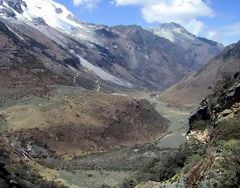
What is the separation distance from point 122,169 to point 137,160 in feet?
27.3

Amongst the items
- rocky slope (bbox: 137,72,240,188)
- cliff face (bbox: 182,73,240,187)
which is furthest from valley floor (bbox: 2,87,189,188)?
rocky slope (bbox: 137,72,240,188)

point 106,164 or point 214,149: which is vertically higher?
point 214,149

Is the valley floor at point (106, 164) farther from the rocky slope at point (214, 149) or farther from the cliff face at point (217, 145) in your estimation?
the rocky slope at point (214, 149)

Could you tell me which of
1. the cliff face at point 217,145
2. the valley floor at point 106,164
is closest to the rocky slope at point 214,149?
the cliff face at point 217,145

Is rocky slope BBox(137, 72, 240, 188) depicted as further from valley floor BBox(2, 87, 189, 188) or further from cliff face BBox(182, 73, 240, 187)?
valley floor BBox(2, 87, 189, 188)

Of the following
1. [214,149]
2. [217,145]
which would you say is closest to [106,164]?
[217,145]

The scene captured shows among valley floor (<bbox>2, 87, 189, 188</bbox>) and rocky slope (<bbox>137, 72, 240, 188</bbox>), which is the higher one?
rocky slope (<bbox>137, 72, 240, 188</bbox>)

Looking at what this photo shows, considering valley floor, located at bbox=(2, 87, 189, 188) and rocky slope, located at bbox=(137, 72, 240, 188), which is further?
valley floor, located at bbox=(2, 87, 189, 188)

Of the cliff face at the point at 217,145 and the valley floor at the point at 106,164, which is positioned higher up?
the cliff face at the point at 217,145

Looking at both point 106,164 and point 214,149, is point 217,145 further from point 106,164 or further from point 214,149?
point 106,164

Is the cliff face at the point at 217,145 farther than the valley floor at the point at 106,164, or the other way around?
the valley floor at the point at 106,164

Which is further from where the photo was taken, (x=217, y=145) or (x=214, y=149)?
(x=217, y=145)

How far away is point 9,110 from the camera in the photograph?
11938cm

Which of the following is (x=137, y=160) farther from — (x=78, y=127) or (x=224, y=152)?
(x=224, y=152)
